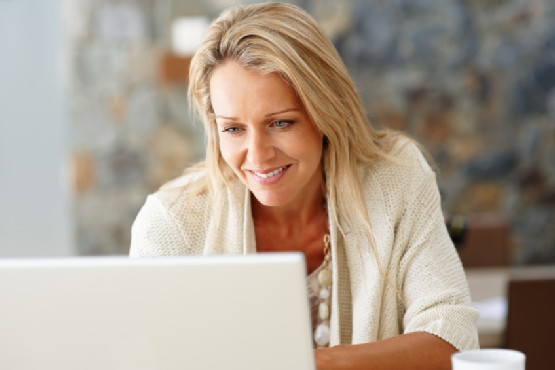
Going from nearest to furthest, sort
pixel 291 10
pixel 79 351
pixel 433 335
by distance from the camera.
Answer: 1. pixel 79 351
2. pixel 433 335
3. pixel 291 10

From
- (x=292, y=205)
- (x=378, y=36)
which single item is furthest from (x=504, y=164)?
(x=292, y=205)

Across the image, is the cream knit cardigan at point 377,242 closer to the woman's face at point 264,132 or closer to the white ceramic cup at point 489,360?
the woman's face at point 264,132

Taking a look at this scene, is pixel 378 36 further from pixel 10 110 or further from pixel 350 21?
pixel 10 110

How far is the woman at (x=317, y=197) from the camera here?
1.39 meters

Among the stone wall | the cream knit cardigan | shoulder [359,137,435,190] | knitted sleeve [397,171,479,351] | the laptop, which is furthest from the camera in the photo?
the stone wall

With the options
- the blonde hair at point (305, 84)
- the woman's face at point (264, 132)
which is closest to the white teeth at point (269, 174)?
the woman's face at point (264, 132)

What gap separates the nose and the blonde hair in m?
0.10

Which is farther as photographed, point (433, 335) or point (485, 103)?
point (485, 103)

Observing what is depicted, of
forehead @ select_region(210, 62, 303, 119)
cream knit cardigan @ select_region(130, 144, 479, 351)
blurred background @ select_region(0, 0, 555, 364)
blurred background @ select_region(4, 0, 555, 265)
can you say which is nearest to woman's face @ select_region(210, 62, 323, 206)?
forehead @ select_region(210, 62, 303, 119)

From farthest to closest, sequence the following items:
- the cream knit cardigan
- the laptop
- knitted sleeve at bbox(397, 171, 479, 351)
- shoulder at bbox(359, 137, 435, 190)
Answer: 1. shoulder at bbox(359, 137, 435, 190)
2. the cream knit cardigan
3. knitted sleeve at bbox(397, 171, 479, 351)
4. the laptop

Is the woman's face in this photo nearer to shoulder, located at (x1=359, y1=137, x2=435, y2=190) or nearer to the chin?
the chin

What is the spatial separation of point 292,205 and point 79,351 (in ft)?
2.76

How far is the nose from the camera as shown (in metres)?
1.39

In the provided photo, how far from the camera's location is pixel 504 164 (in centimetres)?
423
